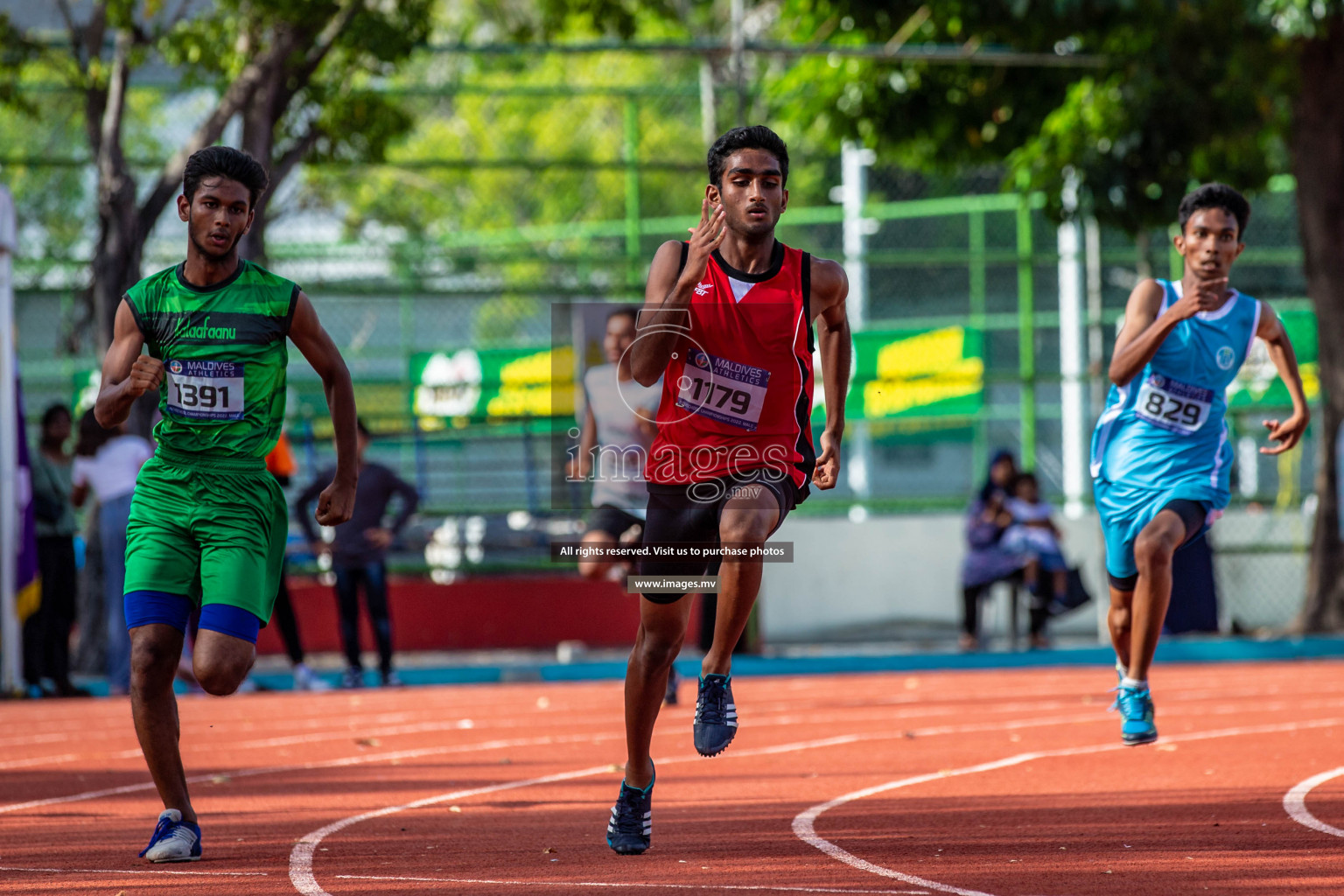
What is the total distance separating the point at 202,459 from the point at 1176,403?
406 cm

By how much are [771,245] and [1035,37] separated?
35.2 feet

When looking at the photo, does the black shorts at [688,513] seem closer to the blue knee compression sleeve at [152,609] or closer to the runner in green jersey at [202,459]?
the runner in green jersey at [202,459]

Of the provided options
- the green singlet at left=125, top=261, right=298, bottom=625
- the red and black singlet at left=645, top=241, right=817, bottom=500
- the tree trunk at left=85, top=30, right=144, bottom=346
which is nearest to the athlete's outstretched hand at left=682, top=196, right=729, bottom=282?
the red and black singlet at left=645, top=241, right=817, bottom=500

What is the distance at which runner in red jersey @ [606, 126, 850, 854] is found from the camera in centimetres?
517

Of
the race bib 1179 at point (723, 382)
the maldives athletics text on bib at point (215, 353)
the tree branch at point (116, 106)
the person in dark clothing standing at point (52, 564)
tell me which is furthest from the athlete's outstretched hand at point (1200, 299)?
the tree branch at point (116, 106)

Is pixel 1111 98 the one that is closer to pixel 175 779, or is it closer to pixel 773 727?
pixel 773 727

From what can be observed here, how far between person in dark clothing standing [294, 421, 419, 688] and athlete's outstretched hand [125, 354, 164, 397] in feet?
24.1

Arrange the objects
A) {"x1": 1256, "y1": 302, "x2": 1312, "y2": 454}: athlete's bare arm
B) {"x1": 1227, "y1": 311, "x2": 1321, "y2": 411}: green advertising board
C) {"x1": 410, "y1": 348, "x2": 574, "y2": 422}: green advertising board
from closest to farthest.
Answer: {"x1": 1256, "y1": 302, "x2": 1312, "y2": 454}: athlete's bare arm, {"x1": 410, "y1": 348, "x2": 574, "y2": 422}: green advertising board, {"x1": 1227, "y1": 311, "x2": 1321, "y2": 411}: green advertising board

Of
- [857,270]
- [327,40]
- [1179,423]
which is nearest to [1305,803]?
[1179,423]

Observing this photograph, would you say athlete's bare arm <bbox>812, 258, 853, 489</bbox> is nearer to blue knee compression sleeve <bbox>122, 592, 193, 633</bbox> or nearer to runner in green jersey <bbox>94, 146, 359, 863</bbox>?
runner in green jersey <bbox>94, 146, 359, 863</bbox>

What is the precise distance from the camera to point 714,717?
16.9ft

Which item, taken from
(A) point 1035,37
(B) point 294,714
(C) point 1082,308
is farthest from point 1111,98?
(B) point 294,714

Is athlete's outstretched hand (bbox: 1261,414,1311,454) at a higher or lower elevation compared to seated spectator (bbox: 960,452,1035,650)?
higher

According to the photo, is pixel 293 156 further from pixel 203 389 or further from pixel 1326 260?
pixel 203 389
